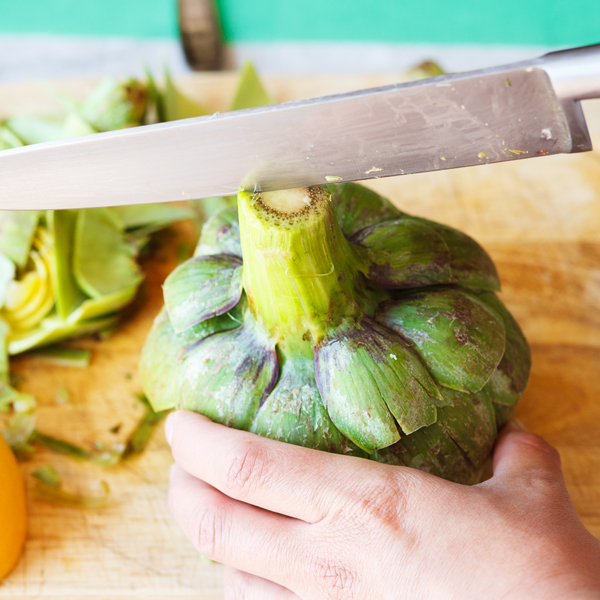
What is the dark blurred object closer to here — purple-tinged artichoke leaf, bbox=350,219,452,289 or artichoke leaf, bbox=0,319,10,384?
artichoke leaf, bbox=0,319,10,384

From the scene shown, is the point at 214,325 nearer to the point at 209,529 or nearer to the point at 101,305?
the point at 209,529

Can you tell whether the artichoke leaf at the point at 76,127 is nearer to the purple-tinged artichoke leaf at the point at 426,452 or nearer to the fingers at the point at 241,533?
the fingers at the point at 241,533

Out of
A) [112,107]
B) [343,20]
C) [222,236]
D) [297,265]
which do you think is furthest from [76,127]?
[343,20]

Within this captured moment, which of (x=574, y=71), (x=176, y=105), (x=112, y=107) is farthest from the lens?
(x=176, y=105)

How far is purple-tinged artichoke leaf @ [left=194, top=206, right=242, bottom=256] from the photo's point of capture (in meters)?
0.84

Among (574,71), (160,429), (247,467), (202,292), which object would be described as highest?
(574,71)

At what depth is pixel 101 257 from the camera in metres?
1.19

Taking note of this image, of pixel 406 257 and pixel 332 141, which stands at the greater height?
pixel 332 141

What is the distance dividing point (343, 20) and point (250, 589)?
93.6 inches

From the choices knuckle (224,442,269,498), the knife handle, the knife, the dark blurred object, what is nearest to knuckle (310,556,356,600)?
knuckle (224,442,269,498)

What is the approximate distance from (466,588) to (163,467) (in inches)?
23.1

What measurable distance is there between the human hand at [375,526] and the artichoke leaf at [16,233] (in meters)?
0.60

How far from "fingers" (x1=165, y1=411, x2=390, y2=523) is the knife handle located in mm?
438

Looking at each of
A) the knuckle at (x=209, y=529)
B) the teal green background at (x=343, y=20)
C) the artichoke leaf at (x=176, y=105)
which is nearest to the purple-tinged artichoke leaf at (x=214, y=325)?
the knuckle at (x=209, y=529)
